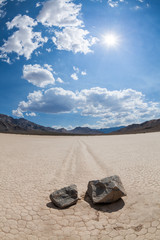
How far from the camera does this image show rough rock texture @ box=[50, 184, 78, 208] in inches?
150

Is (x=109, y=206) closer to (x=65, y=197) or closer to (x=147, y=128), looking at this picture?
(x=65, y=197)

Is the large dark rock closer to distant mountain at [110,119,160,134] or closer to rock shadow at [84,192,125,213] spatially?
rock shadow at [84,192,125,213]

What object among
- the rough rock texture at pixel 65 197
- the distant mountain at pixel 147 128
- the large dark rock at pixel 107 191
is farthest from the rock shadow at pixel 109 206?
the distant mountain at pixel 147 128

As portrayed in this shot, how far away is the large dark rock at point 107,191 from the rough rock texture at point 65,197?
514mm

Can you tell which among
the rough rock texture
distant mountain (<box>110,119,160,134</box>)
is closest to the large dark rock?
the rough rock texture

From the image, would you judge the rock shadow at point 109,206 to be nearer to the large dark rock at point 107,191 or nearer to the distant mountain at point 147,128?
the large dark rock at point 107,191

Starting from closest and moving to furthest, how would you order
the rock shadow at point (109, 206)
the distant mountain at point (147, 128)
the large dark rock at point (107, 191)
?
the rock shadow at point (109, 206) < the large dark rock at point (107, 191) < the distant mountain at point (147, 128)

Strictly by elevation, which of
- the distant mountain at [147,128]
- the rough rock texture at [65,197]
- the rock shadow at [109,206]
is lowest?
the rock shadow at [109,206]

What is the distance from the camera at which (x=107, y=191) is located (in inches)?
150

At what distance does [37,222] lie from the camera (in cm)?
329

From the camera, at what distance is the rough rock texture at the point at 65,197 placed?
12.5ft

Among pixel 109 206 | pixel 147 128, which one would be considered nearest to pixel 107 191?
pixel 109 206

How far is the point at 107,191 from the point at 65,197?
115 centimetres

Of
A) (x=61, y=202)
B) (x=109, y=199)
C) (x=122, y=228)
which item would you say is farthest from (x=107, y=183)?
(x=61, y=202)
